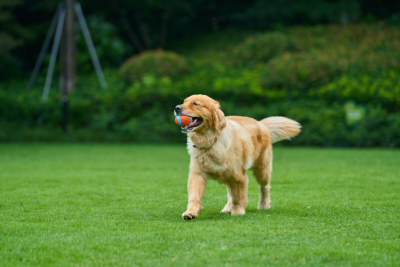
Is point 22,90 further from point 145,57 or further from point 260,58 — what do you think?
point 260,58

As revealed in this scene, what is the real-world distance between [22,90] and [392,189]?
63.6ft

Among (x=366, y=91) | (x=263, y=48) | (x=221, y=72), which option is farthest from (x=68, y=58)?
(x=366, y=91)

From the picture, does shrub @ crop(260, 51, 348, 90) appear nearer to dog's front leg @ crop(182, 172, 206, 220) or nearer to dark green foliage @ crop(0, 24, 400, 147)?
dark green foliage @ crop(0, 24, 400, 147)

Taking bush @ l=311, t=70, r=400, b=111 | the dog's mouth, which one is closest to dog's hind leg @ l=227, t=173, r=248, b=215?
the dog's mouth

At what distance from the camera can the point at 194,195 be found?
7016 mm

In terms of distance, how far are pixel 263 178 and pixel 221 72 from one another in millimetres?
16587

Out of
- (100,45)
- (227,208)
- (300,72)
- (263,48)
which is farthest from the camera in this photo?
(100,45)

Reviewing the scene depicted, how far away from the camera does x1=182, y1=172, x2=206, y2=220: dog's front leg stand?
22.5 feet

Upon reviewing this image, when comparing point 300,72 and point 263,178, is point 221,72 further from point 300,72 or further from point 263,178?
point 263,178

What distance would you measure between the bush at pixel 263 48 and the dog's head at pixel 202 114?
17252mm

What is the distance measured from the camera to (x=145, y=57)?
23422mm

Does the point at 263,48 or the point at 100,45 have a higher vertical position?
the point at 100,45

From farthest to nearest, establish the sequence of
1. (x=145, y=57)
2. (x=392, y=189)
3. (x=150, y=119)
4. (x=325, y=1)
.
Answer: (x=325, y=1) → (x=145, y=57) → (x=150, y=119) → (x=392, y=189)

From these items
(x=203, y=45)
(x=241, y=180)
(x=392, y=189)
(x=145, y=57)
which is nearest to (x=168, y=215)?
(x=241, y=180)
